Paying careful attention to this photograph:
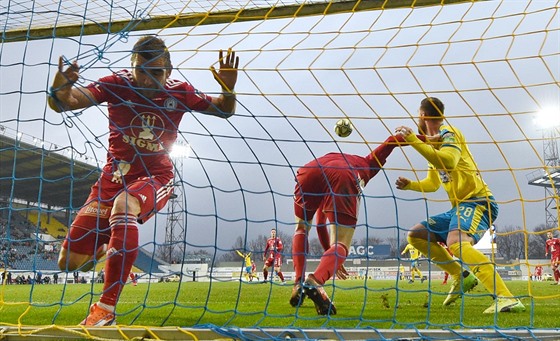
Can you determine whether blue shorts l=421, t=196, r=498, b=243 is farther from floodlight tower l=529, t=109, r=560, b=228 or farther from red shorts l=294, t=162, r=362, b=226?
red shorts l=294, t=162, r=362, b=226

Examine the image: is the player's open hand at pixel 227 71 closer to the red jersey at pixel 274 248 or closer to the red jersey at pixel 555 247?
the red jersey at pixel 274 248

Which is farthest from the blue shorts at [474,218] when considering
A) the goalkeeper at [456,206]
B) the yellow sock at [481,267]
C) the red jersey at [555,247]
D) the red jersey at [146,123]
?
the red jersey at [555,247]

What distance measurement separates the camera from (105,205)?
357 cm

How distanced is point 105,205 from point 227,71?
133cm

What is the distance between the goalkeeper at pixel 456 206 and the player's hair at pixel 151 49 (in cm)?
162

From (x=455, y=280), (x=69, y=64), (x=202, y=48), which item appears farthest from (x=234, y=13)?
(x=455, y=280)

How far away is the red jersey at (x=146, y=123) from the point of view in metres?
3.39

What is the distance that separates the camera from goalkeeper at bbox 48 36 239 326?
3.01 metres

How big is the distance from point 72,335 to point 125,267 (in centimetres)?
69

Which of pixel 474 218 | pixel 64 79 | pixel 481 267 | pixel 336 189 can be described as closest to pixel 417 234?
pixel 474 218

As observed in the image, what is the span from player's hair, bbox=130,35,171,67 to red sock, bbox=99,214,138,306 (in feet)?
3.35

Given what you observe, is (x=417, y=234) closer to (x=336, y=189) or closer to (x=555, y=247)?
(x=336, y=189)

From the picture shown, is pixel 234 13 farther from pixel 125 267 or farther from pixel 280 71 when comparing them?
pixel 125 267

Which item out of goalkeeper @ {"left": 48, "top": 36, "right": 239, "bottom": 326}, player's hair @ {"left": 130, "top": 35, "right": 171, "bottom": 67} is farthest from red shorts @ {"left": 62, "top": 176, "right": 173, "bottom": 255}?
player's hair @ {"left": 130, "top": 35, "right": 171, "bottom": 67}
